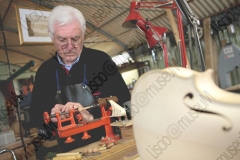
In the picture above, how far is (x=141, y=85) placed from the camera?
42cm

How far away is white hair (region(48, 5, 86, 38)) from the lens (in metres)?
1.31

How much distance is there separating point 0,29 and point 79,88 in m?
0.60

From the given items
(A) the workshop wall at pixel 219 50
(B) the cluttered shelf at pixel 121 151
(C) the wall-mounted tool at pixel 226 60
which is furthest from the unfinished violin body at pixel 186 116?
(C) the wall-mounted tool at pixel 226 60

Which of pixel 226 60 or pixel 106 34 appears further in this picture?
pixel 226 60

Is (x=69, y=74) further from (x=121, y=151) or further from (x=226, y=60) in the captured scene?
(x=226, y=60)

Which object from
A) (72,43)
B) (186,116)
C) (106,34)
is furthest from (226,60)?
(186,116)

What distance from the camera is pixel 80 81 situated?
52.2 inches

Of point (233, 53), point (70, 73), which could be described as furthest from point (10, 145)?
point (233, 53)

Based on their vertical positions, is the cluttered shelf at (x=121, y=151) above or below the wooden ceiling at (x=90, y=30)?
below

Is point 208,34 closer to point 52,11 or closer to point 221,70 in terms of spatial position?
point 221,70

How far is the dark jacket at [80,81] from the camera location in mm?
1312

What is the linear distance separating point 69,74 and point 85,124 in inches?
13.2

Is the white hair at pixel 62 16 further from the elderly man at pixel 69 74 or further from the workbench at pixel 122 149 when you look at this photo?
the workbench at pixel 122 149

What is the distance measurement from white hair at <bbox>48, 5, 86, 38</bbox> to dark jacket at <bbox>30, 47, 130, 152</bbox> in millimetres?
196
